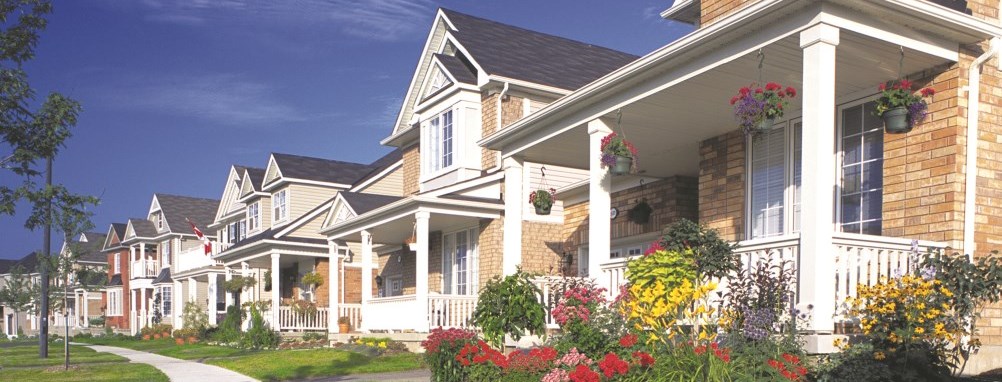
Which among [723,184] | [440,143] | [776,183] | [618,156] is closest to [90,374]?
[440,143]

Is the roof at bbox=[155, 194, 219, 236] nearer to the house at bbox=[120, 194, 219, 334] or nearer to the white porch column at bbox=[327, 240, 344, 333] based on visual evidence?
the house at bbox=[120, 194, 219, 334]

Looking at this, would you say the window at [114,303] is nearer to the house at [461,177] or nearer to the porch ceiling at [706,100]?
the house at [461,177]

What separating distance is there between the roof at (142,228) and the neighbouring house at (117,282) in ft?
8.27

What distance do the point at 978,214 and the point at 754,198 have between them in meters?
3.30

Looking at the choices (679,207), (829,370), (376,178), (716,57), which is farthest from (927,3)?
(376,178)

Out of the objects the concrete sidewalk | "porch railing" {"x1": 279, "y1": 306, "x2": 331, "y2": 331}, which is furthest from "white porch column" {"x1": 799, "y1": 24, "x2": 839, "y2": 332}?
"porch railing" {"x1": 279, "y1": 306, "x2": 331, "y2": 331}

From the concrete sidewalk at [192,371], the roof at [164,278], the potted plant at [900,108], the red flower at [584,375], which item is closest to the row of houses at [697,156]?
the potted plant at [900,108]

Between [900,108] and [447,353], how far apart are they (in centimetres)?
598

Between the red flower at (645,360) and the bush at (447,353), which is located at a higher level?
the red flower at (645,360)

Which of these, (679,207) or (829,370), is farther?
(679,207)

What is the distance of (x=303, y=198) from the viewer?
3173 cm

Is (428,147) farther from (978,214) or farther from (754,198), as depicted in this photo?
(978,214)

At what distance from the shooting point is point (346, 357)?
16.7m

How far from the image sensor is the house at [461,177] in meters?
18.4
